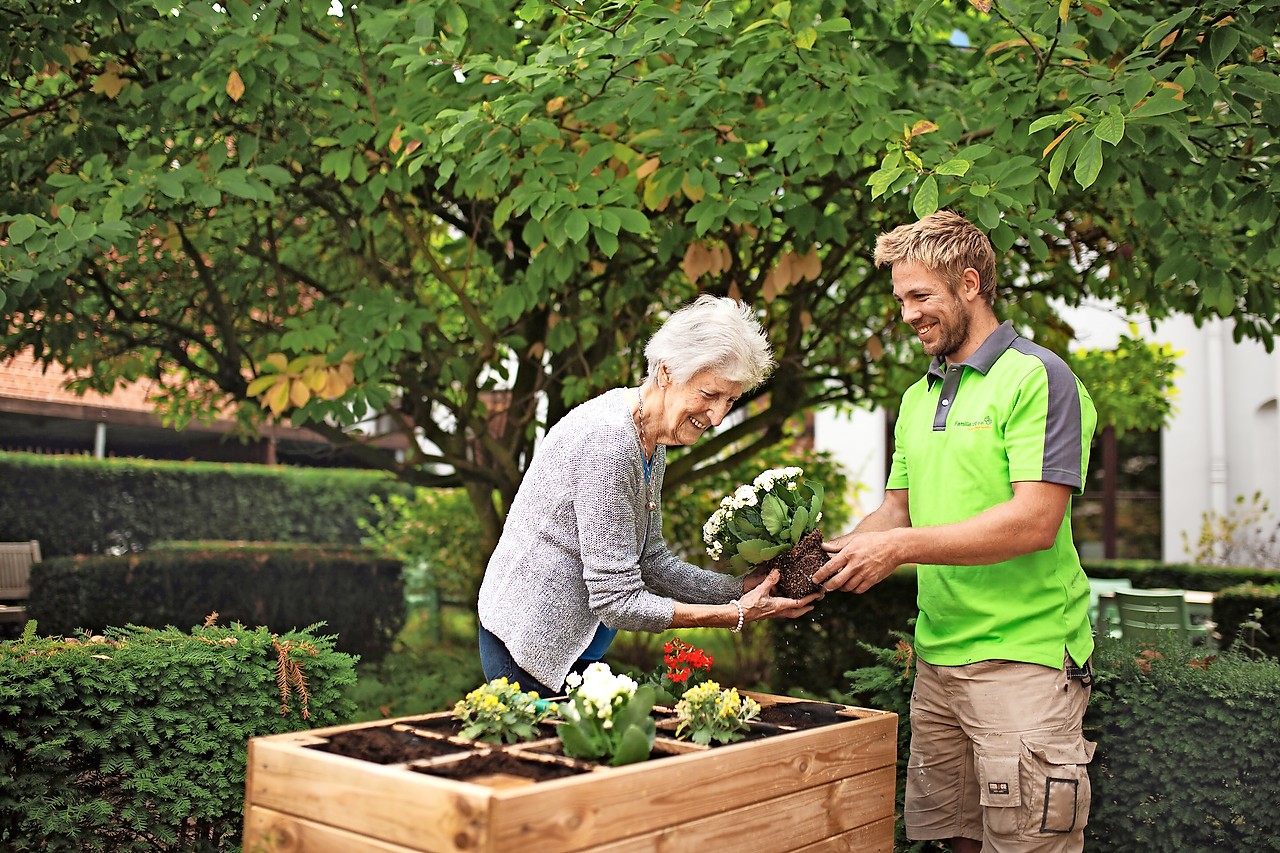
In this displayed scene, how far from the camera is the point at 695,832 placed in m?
2.11

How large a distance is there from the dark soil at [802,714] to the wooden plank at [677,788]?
0.08 meters

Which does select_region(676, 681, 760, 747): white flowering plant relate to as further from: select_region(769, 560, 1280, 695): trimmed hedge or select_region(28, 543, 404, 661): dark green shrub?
select_region(28, 543, 404, 661): dark green shrub

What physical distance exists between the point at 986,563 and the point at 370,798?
1.38 m

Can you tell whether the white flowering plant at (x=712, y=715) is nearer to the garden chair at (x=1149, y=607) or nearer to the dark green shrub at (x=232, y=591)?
the garden chair at (x=1149, y=607)

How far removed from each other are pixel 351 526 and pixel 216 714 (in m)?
16.0

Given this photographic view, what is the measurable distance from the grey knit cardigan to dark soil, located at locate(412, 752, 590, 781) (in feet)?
1.67

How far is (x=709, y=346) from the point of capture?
260cm

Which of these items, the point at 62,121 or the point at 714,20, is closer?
the point at 714,20

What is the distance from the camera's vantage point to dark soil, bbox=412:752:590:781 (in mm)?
2004

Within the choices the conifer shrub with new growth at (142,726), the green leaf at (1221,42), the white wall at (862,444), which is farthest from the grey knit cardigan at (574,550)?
the white wall at (862,444)

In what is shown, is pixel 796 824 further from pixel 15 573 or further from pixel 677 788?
pixel 15 573

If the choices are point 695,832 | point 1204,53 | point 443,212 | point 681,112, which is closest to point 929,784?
point 695,832

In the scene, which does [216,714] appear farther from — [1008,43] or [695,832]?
[1008,43]

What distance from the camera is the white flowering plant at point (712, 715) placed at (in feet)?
7.81
